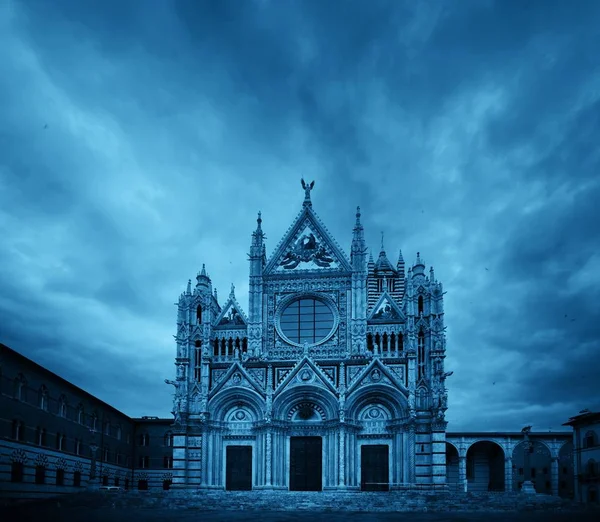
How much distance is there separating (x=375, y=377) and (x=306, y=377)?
5191 millimetres

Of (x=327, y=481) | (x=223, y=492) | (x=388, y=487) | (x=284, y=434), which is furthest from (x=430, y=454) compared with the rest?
(x=223, y=492)

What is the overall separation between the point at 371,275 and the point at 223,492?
36.3 m

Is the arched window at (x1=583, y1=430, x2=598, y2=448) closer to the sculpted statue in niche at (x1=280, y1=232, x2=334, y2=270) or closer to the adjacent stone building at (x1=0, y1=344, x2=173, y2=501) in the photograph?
the sculpted statue in niche at (x1=280, y1=232, x2=334, y2=270)

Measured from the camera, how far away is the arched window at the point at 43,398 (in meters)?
46.0

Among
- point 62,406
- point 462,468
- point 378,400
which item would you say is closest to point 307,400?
point 378,400

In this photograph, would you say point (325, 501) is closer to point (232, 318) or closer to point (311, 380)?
point (311, 380)

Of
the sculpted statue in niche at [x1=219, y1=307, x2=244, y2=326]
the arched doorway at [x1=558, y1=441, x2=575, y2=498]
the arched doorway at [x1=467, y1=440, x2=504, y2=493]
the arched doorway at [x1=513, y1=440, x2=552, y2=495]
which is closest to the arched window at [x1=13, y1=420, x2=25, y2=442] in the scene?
the sculpted statue in niche at [x1=219, y1=307, x2=244, y2=326]

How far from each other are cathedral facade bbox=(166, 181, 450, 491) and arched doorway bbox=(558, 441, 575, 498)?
1117 inches

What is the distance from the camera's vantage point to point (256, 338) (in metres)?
53.7

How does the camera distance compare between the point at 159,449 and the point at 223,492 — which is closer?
the point at 223,492

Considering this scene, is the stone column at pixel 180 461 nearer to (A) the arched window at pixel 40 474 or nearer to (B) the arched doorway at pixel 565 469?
(A) the arched window at pixel 40 474

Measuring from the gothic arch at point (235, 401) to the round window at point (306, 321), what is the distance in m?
5.51

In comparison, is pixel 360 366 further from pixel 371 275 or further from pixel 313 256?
pixel 371 275

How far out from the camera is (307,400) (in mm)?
51469
